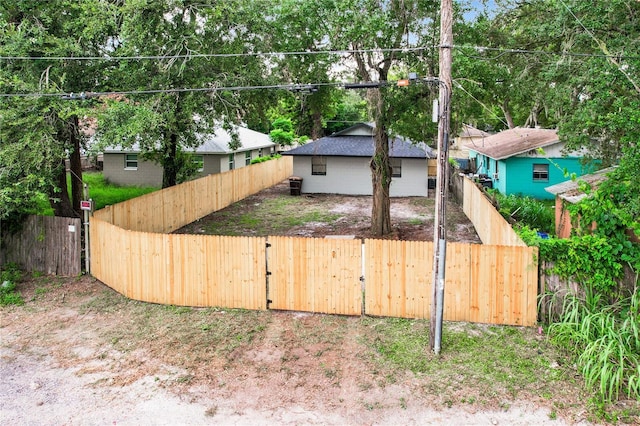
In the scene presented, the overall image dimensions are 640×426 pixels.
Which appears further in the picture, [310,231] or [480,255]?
[310,231]

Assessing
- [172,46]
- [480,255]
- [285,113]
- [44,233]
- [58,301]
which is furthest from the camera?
[285,113]

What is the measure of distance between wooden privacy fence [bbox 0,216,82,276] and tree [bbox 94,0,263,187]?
2.56 m

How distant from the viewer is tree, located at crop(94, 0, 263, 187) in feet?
44.9

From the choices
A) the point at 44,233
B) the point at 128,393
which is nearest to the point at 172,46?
the point at 44,233

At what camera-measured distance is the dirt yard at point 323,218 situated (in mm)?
19594

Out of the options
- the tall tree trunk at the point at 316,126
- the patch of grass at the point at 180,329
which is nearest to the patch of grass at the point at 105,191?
the patch of grass at the point at 180,329

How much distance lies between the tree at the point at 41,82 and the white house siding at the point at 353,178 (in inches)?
637

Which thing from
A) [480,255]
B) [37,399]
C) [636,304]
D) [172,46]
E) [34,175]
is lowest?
[37,399]

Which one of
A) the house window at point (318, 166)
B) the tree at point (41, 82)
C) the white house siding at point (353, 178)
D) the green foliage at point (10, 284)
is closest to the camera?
the green foliage at point (10, 284)

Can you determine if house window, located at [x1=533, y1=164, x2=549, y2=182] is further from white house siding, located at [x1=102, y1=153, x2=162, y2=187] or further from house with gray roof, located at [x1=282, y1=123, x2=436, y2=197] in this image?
white house siding, located at [x1=102, y1=153, x2=162, y2=187]

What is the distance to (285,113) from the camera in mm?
49969

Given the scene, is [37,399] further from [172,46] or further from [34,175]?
[172,46]

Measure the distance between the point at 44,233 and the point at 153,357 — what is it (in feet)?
22.2

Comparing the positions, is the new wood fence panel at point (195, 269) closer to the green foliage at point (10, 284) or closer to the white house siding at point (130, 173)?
the green foliage at point (10, 284)
